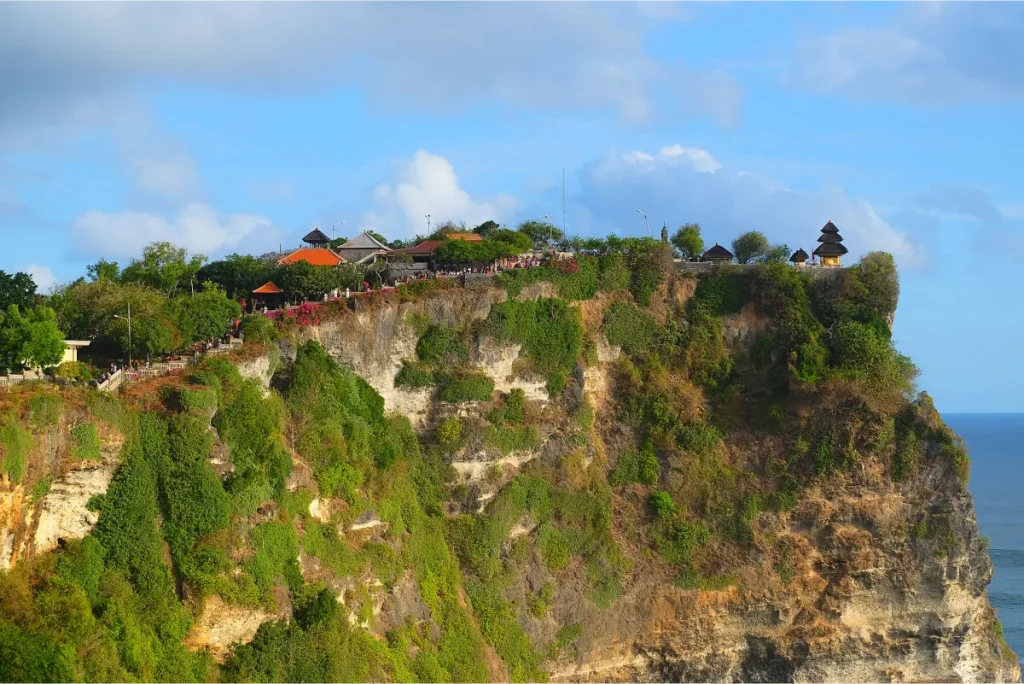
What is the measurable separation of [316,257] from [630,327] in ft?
57.6

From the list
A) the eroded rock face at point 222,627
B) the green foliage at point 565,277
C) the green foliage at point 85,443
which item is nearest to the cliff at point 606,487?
the green foliage at point 565,277

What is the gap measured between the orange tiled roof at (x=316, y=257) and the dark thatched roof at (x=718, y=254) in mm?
20643

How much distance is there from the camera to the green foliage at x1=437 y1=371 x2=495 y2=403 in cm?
7119

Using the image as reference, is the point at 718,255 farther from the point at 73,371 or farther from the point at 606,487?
the point at 73,371

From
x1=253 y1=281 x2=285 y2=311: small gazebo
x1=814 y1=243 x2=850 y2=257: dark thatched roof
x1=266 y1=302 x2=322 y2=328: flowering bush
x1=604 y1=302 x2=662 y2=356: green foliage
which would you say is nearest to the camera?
x1=266 y1=302 x2=322 y2=328: flowering bush

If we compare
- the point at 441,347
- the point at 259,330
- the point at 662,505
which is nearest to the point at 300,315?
the point at 259,330

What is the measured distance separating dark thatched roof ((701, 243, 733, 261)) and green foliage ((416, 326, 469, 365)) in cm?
1868

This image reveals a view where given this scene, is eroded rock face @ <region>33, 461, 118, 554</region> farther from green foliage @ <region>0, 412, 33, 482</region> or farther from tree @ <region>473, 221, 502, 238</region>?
tree @ <region>473, 221, 502, 238</region>

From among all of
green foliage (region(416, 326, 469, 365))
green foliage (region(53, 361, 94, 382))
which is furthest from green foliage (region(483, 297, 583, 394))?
green foliage (region(53, 361, 94, 382))

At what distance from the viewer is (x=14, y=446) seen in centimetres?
4897

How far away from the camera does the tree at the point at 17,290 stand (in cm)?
6919

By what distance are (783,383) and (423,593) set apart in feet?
76.6

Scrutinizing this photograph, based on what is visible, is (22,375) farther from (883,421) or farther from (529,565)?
(883,421)

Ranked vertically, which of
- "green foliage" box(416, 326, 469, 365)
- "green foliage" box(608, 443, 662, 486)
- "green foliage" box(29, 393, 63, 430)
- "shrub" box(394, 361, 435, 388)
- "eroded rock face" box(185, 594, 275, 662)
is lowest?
"eroded rock face" box(185, 594, 275, 662)
